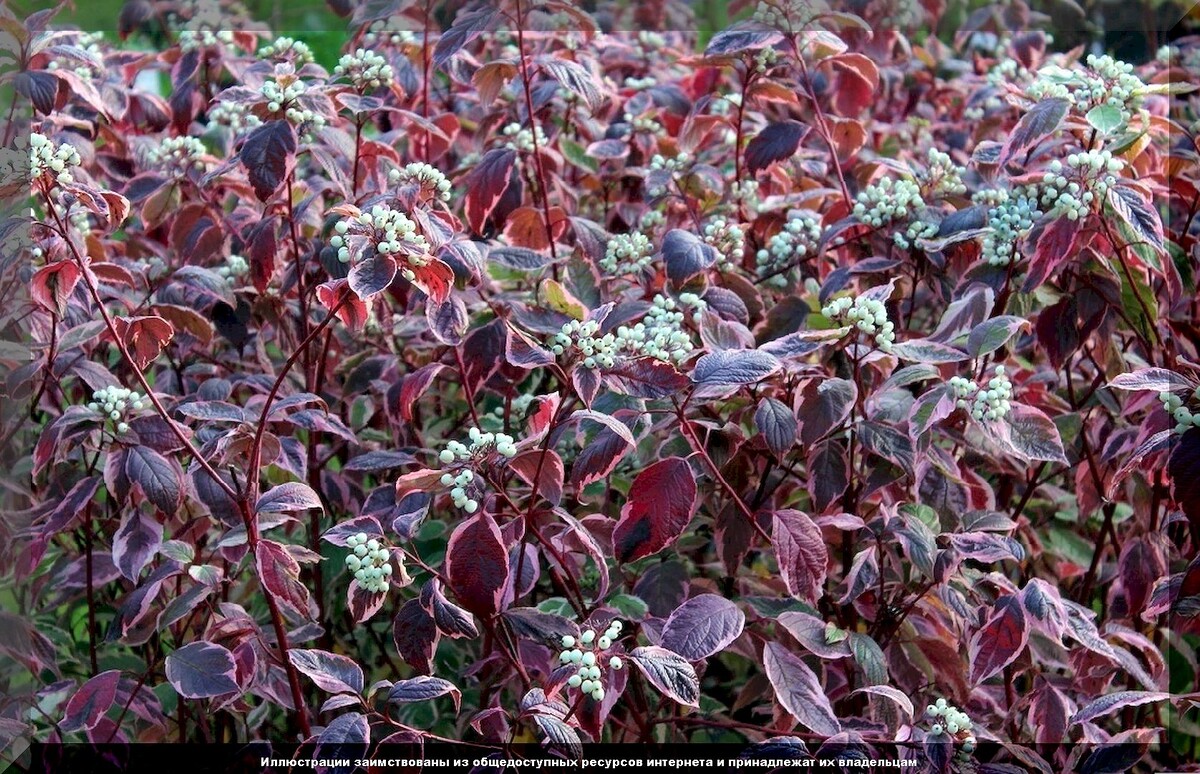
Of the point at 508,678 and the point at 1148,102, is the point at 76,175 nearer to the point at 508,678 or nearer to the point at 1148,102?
the point at 508,678

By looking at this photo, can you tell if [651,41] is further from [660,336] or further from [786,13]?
[660,336]

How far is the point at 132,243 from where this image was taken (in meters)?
1.99

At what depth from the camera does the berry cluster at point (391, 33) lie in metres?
2.06

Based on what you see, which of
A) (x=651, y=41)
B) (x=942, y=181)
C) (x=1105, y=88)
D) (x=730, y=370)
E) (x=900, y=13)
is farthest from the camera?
(x=900, y=13)

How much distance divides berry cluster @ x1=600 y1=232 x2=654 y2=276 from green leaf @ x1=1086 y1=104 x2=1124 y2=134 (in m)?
0.60

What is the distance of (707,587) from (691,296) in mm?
386

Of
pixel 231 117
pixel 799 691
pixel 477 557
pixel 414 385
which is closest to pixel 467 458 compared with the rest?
pixel 477 557

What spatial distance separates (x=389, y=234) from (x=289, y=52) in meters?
0.65

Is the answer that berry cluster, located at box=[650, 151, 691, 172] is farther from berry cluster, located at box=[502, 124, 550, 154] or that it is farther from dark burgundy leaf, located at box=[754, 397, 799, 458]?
dark burgundy leaf, located at box=[754, 397, 799, 458]

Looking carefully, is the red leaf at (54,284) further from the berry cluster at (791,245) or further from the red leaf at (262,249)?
the berry cluster at (791,245)

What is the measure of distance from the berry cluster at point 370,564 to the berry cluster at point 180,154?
864 mm

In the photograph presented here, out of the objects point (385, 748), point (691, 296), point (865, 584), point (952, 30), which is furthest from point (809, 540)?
point (952, 30)

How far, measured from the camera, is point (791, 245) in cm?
179

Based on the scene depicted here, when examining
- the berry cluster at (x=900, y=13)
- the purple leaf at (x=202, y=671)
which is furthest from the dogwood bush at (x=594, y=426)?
the berry cluster at (x=900, y=13)
